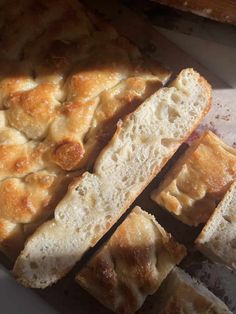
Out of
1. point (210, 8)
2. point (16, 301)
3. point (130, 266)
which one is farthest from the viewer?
point (210, 8)

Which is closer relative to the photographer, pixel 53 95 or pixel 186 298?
pixel 186 298

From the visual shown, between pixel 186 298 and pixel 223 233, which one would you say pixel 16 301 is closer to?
pixel 186 298

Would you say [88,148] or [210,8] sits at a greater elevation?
[210,8]

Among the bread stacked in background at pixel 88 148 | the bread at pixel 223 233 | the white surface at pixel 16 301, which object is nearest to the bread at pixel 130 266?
the bread stacked in background at pixel 88 148

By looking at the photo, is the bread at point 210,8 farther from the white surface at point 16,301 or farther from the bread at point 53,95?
the white surface at point 16,301

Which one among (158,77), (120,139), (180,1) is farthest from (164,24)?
(120,139)

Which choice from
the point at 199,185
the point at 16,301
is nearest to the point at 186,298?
the point at 199,185

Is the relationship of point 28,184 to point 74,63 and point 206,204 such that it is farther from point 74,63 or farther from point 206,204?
point 206,204

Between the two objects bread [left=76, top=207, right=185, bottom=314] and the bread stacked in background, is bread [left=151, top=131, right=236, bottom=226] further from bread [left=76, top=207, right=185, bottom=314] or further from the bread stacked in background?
bread [left=76, top=207, right=185, bottom=314]
